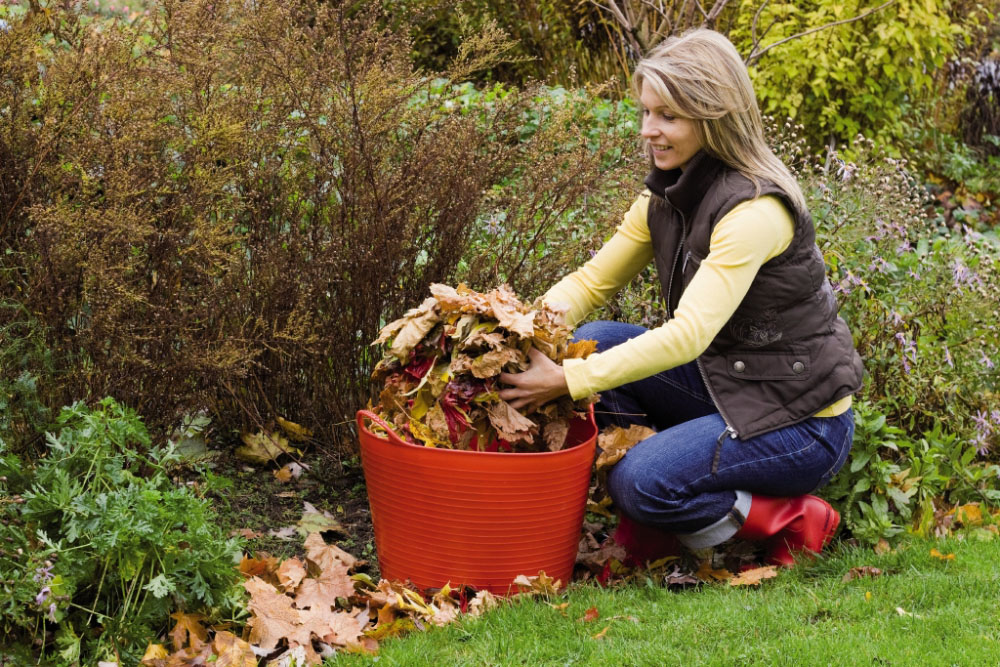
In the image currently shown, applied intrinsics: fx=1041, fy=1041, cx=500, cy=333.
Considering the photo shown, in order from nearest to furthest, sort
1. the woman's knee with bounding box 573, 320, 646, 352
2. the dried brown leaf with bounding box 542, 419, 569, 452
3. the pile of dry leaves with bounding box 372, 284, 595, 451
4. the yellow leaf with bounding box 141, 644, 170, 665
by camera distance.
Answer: the yellow leaf with bounding box 141, 644, 170, 665 → the pile of dry leaves with bounding box 372, 284, 595, 451 → the dried brown leaf with bounding box 542, 419, 569, 452 → the woman's knee with bounding box 573, 320, 646, 352

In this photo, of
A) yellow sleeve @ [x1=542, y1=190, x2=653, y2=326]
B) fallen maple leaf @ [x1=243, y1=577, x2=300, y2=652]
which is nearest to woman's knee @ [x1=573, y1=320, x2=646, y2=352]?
yellow sleeve @ [x1=542, y1=190, x2=653, y2=326]

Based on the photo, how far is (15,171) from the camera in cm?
274

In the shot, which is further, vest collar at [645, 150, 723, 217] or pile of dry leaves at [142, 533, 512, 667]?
vest collar at [645, 150, 723, 217]

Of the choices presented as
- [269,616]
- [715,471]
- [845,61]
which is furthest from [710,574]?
[845,61]

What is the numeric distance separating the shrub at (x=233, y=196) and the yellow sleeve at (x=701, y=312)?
2.75ft

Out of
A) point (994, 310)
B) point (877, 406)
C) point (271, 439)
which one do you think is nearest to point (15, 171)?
point (271, 439)

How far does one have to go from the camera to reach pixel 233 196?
3.13 meters

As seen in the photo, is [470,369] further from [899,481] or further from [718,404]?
[899,481]

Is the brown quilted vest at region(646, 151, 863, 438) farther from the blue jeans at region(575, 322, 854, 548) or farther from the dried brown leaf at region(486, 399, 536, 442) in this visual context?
the dried brown leaf at region(486, 399, 536, 442)

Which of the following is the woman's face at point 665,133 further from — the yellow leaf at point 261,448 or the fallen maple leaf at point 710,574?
the yellow leaf at point 261,448

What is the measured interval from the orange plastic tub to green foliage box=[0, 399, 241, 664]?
42cm

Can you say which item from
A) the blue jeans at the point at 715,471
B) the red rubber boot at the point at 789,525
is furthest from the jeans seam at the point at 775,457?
the red rubber boot at the point at 789,525

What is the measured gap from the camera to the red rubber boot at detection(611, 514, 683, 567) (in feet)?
10.1

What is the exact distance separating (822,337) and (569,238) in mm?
1299
